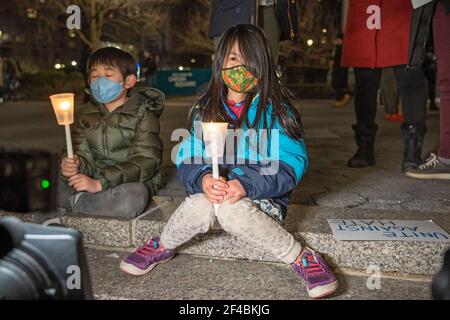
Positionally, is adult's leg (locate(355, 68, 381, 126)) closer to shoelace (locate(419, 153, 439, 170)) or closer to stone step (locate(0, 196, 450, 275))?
shoelace (locate(419, 153, 439, 170))

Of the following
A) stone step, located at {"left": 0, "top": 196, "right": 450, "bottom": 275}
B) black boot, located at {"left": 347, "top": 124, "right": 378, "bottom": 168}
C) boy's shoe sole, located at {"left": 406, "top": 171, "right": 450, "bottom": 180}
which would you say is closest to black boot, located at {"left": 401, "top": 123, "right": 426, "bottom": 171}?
boy's shoe sole, located at {"left": 406, "top": 171, "right": 450, "bottom": 180}

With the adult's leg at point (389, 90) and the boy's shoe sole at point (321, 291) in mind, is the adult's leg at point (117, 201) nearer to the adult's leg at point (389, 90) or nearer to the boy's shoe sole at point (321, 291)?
the boy's shoe sole at point (321, 291)

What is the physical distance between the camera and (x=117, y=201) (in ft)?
8.07

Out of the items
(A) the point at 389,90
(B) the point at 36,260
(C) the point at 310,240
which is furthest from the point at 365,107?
(A) the point at 389,90

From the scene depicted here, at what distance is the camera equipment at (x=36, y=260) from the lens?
120 centimetres

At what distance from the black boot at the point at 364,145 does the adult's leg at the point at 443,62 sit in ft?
1.74

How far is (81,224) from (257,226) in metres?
1.03

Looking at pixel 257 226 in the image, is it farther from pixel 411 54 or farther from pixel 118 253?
pixel 411 54

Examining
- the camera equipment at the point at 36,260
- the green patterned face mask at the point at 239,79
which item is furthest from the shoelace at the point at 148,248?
the camera equipment at the point at 36,260

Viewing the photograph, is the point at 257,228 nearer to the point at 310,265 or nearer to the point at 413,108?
the point at 310,265

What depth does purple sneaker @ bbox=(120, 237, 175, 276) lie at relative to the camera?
2.11 meters

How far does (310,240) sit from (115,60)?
4.49ft

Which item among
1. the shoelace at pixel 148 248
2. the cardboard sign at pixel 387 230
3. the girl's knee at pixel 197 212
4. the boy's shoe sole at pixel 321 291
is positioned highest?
the girl's knee at pixel 197 212

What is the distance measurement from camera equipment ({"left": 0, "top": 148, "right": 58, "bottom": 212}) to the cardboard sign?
1372 millimetres
